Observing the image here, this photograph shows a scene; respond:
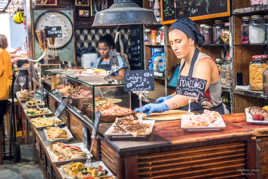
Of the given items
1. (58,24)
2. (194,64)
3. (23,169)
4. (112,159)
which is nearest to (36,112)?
(23,169)

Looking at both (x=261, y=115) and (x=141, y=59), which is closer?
(x=261, y=115)

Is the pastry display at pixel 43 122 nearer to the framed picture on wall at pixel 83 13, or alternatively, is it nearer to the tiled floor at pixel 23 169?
the tiled floor at pixel 23 169

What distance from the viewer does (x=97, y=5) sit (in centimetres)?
734

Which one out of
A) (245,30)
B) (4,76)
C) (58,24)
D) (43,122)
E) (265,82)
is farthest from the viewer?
(58,24)

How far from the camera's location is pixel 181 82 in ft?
8.29

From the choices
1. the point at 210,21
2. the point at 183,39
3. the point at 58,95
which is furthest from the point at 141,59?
the point at 183,39

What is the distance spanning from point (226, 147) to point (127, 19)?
1214 millimetres

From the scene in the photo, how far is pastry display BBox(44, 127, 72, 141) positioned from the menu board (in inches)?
141

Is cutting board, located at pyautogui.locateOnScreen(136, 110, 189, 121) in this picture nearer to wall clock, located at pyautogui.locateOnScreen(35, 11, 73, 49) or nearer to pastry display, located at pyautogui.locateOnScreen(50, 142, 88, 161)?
pastry display, located at pyautogui.locateOnScreen(50, 142, 88, 161)

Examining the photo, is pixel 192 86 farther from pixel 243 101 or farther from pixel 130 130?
pixel 243 101

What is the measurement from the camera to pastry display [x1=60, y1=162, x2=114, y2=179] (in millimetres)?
2249

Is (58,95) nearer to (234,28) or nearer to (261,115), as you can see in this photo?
(234,28)

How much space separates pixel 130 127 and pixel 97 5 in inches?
220

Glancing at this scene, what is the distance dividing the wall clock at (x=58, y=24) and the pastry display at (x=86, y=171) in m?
4.62
